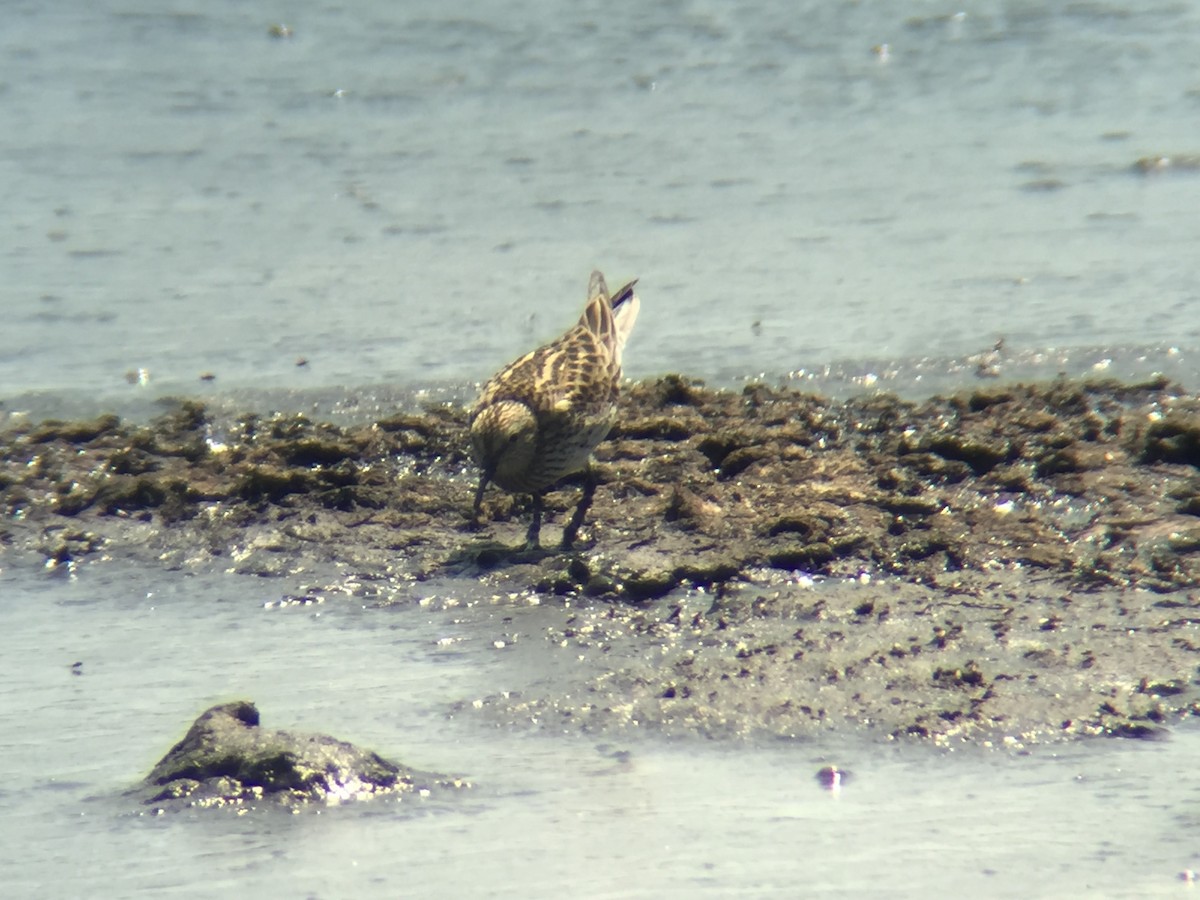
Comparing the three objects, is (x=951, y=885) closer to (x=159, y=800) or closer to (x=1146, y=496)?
(x=159, y=800)

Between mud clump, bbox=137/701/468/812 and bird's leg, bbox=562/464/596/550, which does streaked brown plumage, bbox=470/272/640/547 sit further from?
mud clump, bbox=137/701/468/812

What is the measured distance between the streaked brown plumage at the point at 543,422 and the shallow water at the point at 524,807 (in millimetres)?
986

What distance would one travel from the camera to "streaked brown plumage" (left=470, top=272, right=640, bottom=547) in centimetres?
614

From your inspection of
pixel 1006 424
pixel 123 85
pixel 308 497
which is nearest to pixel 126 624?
pixel 308 497

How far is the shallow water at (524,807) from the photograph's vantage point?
3.76m

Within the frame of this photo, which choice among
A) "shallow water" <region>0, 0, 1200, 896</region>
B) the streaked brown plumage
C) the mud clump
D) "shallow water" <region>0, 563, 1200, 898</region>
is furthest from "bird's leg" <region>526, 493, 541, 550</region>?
the mud clump

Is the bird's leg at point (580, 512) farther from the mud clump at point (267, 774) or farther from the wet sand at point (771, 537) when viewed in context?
the mud clump at point (267, 774)

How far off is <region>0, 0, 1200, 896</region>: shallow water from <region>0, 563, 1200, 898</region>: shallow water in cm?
1

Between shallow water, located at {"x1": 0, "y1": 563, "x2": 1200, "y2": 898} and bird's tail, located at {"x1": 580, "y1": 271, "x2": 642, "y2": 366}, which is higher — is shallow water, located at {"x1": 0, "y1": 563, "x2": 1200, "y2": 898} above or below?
below

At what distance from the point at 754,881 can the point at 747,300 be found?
5487mm

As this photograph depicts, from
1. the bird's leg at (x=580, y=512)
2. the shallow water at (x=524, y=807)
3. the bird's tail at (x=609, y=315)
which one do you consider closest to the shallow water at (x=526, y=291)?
the shallow water at (x=524, y=807)

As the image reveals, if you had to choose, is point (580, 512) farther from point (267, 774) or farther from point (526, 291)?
point (526, 291)

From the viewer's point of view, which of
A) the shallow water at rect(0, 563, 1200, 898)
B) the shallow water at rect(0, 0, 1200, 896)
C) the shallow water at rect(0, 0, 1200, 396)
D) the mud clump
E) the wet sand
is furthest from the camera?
the shallow water at rect(0, 0, 1200, 396)

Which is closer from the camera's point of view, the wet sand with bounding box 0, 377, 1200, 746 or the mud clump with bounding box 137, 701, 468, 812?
the mud clump with bounding box 137, 701, 468, 812
